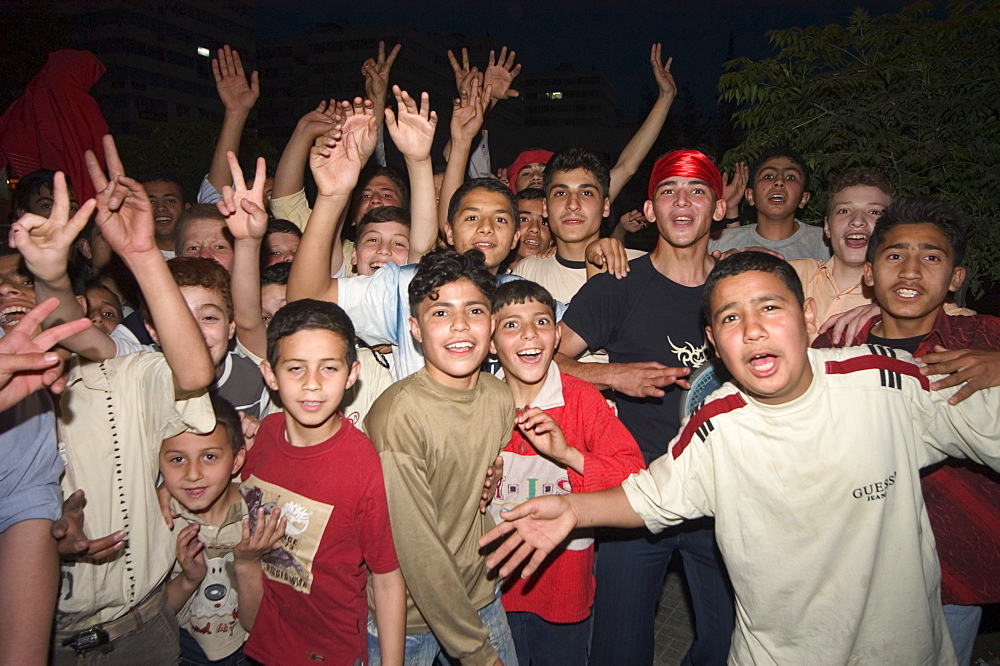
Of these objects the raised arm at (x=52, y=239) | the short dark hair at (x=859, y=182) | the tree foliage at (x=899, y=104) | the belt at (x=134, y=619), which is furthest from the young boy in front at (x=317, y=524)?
the tree foliage at (x=899, y=104)

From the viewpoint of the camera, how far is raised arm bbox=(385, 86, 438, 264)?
3.28m

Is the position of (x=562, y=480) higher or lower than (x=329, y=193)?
lower

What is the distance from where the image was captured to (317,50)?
303 feet

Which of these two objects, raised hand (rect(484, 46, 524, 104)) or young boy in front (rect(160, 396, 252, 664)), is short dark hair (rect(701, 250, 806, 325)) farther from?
raised hand (rect(484, 46, 524, 104))

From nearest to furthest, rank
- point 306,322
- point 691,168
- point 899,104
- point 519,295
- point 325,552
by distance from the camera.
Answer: point 325,552 → point 306,322 → point 519,295 → point 691,168 → point 899,104

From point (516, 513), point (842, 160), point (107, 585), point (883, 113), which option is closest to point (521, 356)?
point (516, 513)

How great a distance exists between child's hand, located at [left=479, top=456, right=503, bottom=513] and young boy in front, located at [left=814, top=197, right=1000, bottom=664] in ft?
5.56

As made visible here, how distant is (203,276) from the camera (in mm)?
2857

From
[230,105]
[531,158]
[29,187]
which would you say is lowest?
[29,187]

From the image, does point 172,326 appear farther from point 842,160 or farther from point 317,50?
point 317,50

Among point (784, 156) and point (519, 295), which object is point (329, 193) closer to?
point (519, 295)

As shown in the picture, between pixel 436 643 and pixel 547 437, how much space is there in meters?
1.02

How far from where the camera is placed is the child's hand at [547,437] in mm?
2561

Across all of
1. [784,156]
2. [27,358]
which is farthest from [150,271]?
[784,156]
